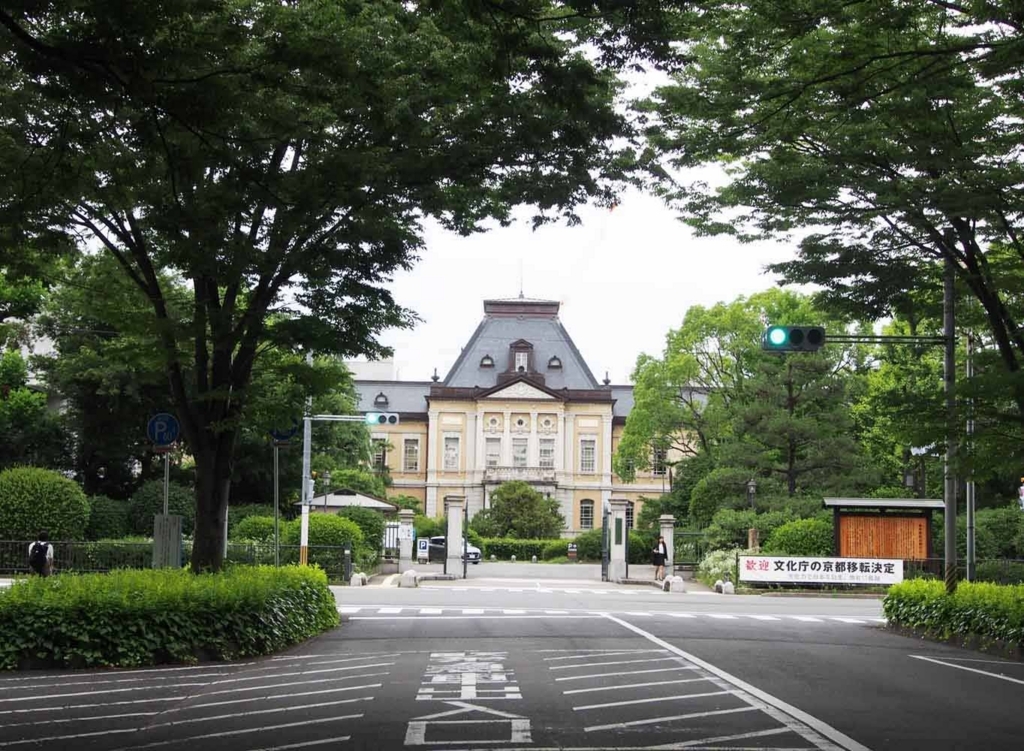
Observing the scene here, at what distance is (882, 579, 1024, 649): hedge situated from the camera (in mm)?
18578

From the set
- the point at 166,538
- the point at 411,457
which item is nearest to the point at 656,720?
the point at 166,538

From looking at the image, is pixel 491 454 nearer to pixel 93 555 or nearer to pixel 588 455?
pixel 588 455

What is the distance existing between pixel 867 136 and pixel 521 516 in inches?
2432

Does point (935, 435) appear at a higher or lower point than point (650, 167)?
lower

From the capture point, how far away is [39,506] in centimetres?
3588

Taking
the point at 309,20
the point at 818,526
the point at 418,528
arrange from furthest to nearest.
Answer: the point at 418,528, the point at 818,526, the point at 309,20

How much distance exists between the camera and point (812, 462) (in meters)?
47.3

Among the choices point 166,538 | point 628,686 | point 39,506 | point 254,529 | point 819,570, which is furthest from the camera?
point 254,529

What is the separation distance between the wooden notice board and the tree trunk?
24170 millimetres

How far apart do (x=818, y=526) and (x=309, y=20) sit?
104 feet

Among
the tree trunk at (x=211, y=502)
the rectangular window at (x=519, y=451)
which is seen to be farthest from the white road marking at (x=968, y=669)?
the rectangular window at (x=519, y=451)

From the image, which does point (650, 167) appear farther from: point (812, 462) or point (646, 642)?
point (812, 462)

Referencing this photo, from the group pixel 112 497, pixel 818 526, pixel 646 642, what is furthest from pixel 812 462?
pixel 646 642

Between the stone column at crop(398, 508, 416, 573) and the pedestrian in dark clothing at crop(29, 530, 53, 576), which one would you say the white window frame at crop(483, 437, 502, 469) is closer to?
the stone column at crop(398, 508, 416, 573)
